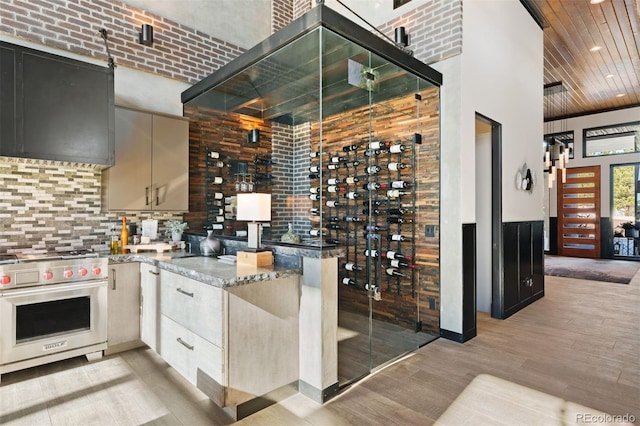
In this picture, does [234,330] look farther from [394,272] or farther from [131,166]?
[131,166]

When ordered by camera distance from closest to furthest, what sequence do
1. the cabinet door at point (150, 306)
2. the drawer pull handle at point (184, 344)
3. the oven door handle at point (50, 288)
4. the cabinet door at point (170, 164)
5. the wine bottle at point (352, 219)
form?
1. the drawer pull handle at point (184, 344)
2. the oven door handle at point (50, 288)
3. the cabinet door at point (150, 306)
4. the wine bottle at point (352, 219)
5. the cabinet door at point (170, 164)

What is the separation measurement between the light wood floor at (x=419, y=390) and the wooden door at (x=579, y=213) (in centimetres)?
718

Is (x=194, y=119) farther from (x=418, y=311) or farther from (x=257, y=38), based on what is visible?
(x=418, y=311)

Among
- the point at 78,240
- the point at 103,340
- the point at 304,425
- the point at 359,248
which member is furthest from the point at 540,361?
the point at 78,240

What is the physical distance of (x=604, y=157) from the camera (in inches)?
364

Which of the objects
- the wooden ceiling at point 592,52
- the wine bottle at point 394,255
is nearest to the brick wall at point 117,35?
the wine bottle at point 394,255

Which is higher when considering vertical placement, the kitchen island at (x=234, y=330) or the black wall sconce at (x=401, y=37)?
the black wall sconce at (x=401, y=37)

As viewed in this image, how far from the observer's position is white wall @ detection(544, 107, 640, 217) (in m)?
8.90

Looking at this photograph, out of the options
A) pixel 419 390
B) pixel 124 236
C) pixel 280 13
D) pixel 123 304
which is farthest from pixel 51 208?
pixel 280 13

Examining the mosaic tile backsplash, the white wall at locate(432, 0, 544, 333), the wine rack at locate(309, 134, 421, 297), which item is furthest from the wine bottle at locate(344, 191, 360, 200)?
the mosaic tile backsplash

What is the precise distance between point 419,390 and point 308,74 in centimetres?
280

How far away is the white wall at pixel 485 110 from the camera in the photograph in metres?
3.56

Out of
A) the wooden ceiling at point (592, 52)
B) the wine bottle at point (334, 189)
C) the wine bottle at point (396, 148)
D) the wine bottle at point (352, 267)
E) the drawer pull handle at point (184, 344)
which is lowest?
the drawer pull handle at point (184, 344)

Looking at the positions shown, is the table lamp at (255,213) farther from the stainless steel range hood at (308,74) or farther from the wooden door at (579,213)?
the wooden door at (579,213)
